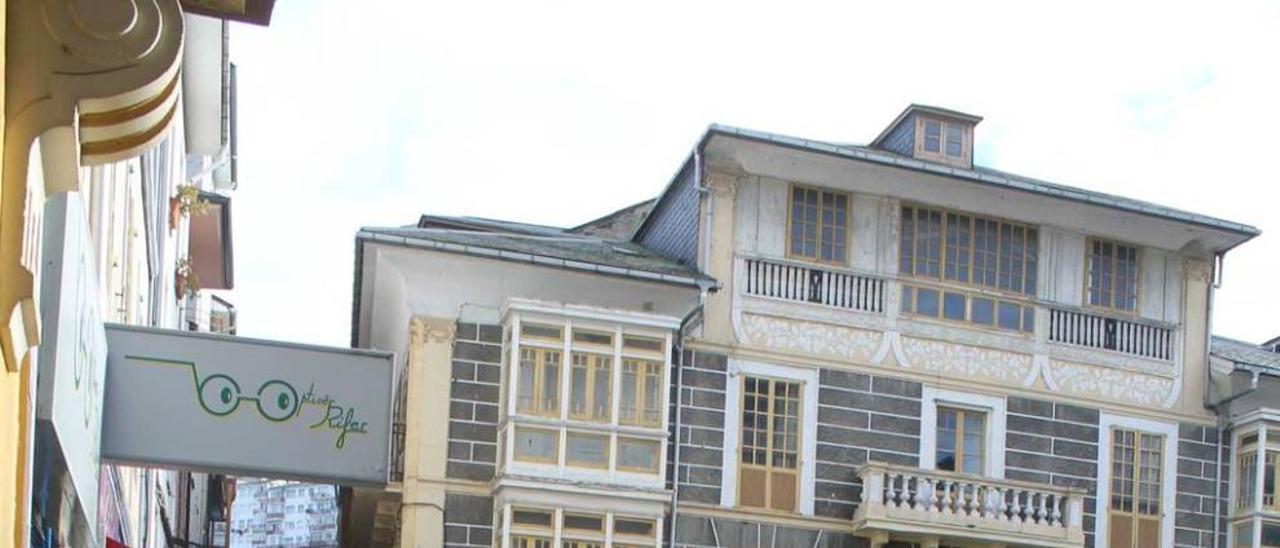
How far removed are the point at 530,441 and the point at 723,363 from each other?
125 inches

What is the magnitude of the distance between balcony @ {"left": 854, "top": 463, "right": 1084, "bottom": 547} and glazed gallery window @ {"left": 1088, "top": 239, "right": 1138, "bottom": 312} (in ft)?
10.6

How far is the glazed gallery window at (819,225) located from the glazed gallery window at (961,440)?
2.84 metres

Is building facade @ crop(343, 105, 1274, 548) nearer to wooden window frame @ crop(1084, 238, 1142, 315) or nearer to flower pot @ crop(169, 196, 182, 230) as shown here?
wooden window frame @ crop(1084, 238, 1142, 315)

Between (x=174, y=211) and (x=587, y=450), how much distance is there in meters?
6.30

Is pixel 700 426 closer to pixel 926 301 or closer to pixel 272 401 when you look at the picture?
pixel 926 301

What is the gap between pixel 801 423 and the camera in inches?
1095

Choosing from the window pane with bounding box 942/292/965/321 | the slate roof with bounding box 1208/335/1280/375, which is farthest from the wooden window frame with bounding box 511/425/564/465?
A: the slate roof with bounding box 1208/335/1280/375

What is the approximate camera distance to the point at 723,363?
27.6 meters

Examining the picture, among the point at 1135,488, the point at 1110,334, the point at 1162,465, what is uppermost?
the point at 1110,334

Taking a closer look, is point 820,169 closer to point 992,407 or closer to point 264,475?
Result: point 992,407

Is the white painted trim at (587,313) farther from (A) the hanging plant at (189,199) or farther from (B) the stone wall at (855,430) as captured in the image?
(A) the hanging plant at (189,199)

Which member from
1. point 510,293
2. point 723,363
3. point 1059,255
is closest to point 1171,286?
point 1059,255

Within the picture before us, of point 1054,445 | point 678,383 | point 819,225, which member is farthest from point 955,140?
point 678,383

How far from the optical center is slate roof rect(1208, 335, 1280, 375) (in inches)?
1183
